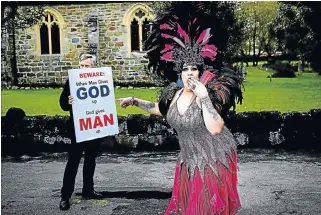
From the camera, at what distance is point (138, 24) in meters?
3.28

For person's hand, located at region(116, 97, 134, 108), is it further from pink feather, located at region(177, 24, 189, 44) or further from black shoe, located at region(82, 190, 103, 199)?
black shoe, located at region(82, 190, 103, 199)

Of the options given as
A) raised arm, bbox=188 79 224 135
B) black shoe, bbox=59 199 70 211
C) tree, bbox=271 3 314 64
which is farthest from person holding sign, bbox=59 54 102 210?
tree, bbox=271 3 314 64

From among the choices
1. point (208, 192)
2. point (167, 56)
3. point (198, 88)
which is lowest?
point (208, 192)

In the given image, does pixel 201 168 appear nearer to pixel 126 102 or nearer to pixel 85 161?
pixel 126 102

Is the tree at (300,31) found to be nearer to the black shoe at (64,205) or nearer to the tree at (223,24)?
the tree at (223,24)

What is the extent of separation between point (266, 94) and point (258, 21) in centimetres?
53

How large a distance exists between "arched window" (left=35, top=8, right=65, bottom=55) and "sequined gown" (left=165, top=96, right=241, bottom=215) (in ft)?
3.91

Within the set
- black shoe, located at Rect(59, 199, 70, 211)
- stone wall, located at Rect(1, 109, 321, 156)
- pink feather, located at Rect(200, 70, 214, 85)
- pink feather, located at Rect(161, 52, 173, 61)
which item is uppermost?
pink feather, located at Rect(161, 52, 173, 61)

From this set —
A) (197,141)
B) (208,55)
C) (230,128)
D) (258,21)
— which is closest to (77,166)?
(197,141)

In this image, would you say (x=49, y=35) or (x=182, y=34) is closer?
(x=182, y=34)

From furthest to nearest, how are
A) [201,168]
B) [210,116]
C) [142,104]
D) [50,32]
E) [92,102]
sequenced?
[50,32] < [92,102] < [142,104] < [201,168] < [210,116]

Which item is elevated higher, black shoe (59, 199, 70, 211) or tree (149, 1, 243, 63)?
tree (149, 1, 243, 63)

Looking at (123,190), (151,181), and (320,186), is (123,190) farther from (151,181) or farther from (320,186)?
(320,186)

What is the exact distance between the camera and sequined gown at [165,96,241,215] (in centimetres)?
267
